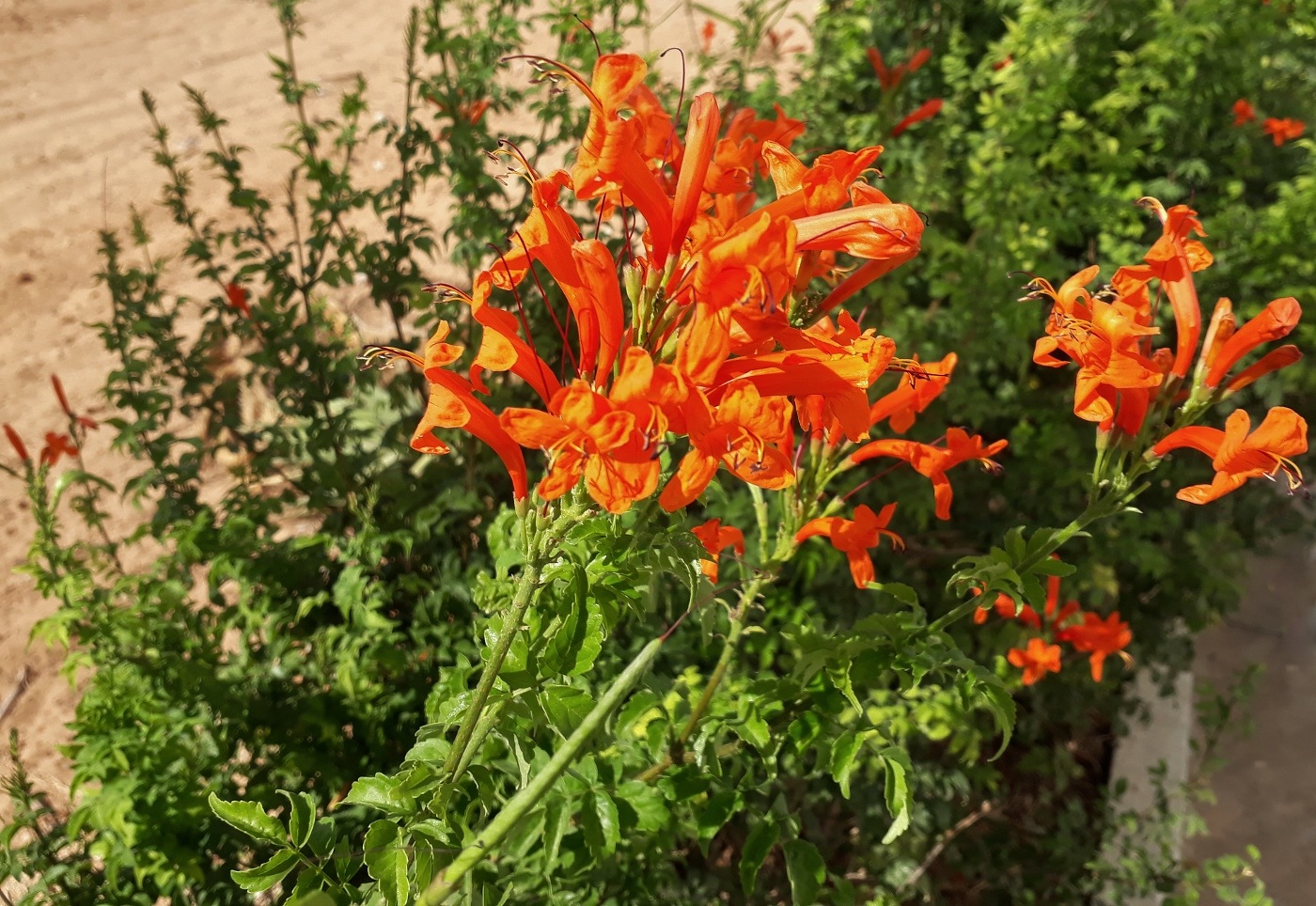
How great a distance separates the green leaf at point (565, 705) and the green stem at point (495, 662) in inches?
2.9

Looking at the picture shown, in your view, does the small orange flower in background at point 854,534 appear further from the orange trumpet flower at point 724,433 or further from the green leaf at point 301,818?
the green leaf at point 301,818

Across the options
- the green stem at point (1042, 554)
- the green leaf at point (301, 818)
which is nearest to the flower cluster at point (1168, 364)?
the green stem at point (1042, 554)

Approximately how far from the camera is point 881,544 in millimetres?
3141

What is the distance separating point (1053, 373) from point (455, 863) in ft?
11.9

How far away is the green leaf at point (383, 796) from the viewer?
1.06m

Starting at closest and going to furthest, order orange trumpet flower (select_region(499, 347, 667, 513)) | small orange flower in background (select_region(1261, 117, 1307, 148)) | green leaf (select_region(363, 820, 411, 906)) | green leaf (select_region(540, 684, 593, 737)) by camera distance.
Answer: orange trumpet flower (select_region(499, 347, 667, 513)), green leaf (select_region(363, 820, 411, 906)), green leaf (select_region(540, 684, 593, 737)), small orange flower in background (select_region(1261, 117, 1307, 148))

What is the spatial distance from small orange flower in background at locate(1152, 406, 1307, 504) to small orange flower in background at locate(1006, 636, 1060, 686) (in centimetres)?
143

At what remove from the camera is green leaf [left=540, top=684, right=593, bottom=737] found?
109cm

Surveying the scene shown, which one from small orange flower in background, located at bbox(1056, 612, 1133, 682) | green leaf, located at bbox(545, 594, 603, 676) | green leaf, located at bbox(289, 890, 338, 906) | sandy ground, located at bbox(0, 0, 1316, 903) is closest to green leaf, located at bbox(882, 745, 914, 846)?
green leaf, located at bbox(545, 594, 603, 676)

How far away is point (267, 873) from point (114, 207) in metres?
5.45

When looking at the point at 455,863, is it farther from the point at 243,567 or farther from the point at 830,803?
the point at 830,803

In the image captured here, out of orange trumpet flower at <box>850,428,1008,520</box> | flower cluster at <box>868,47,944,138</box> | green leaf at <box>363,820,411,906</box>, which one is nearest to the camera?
green leaf at <box>363,820,411,906</box>

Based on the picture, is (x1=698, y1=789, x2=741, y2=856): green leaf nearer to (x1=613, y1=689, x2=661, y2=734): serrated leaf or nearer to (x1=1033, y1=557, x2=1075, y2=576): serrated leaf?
(x1=613, y1=689, x2=661, y2=734): serrated leaf

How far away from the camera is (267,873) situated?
1062 millimetres
